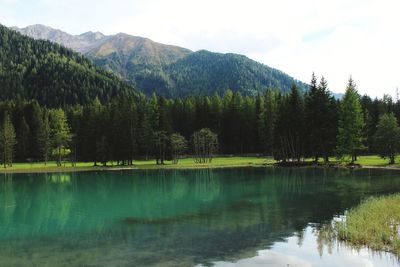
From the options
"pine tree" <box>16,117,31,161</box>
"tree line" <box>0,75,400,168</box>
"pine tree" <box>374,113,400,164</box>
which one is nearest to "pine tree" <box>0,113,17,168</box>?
"tree line" <box>0,75,400,168</box>

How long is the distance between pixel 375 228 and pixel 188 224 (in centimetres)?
1358

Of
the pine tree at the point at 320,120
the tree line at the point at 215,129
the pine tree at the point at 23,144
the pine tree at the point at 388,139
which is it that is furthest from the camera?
the pine tree at the point at 23,144

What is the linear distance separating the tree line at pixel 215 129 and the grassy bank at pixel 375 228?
2157 inches

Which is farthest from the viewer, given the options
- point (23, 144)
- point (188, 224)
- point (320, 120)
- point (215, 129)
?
point (215, 129)

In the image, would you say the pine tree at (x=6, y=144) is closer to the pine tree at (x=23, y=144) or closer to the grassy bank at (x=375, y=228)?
the pine tree at (x=23, y=144)

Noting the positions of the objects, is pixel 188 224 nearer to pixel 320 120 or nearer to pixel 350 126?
pixel 350 126

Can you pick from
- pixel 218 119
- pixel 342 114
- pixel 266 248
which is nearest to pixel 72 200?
pixel 266 248

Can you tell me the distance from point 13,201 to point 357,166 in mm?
60150

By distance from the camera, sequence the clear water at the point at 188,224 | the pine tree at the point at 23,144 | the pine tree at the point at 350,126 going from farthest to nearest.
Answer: the pine tree at the point at 23,144, the pine tree at the point at 350,126, the clear water at the point at 188,224

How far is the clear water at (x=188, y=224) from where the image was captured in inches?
913

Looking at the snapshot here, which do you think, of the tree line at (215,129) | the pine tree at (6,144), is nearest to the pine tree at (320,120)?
the tree line at (215,129)

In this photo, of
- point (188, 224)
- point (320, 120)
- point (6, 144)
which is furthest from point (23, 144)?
point (188, 224)

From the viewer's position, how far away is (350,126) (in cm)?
8881

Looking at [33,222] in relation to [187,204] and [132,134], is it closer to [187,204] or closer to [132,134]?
[187,204]
